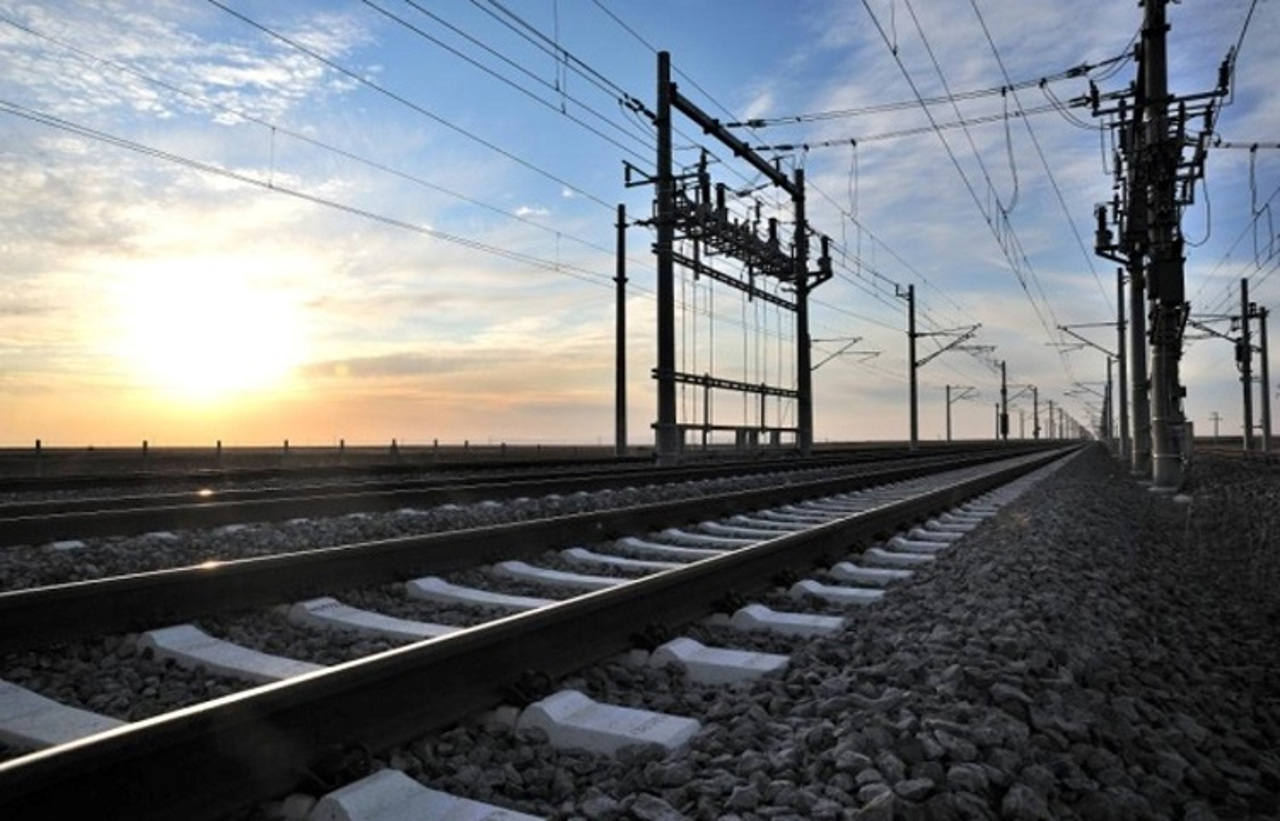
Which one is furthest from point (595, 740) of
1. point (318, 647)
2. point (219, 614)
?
point (219, 614)

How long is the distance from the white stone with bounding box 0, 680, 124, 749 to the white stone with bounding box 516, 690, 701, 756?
1.48 metres

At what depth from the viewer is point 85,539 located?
755 cm

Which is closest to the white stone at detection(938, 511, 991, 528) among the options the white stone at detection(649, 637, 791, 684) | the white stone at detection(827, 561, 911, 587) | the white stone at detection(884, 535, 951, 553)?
the white stone at detection(884, 535, 951, 553)

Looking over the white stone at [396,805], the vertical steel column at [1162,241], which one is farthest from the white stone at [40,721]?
the vertical steel column at [1162,241]

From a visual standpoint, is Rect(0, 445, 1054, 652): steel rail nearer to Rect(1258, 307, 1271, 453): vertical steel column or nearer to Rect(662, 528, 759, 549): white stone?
Rect(662, 528, 759, 549): white stone

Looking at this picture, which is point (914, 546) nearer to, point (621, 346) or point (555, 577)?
point (555, 577)

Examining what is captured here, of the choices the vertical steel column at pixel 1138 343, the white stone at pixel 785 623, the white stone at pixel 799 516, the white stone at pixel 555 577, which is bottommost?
the white stone at pixel 785 623

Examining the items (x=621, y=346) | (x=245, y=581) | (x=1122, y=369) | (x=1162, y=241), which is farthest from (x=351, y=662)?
(x=1122, y=369)

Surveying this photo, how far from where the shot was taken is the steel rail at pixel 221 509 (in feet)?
24.3

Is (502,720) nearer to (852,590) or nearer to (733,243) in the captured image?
(852,590)

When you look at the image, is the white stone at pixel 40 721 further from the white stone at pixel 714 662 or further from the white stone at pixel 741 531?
the white stone at pixel 741 531

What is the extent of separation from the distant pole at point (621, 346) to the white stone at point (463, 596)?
2767 cm

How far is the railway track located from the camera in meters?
2.27

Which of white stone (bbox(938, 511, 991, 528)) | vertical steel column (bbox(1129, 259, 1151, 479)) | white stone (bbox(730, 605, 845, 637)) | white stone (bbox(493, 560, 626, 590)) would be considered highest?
vertical steel column (bbox(1129, 259, 1151, 479))
